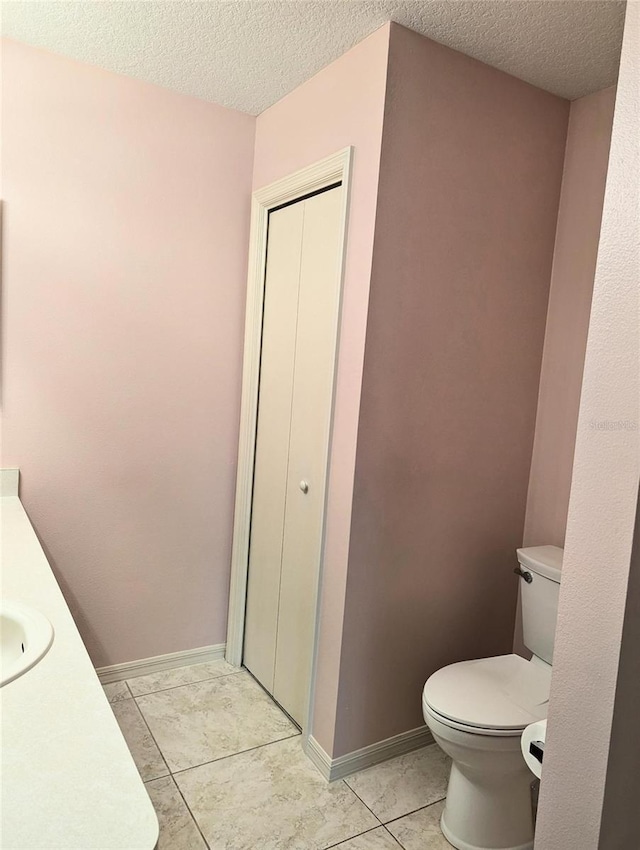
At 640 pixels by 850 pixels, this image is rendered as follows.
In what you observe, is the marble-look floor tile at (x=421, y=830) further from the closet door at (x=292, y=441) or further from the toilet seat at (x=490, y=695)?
the closet door at (x=292, y=441)

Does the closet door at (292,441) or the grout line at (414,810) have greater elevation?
the closet door at (292,441)

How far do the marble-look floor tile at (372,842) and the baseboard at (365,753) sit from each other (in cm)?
25

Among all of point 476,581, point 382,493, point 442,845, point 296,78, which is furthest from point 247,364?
point 442,845

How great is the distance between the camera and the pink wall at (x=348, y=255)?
197 cm

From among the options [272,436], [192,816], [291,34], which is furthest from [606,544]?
[291,34]

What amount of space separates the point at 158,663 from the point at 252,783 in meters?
0.80

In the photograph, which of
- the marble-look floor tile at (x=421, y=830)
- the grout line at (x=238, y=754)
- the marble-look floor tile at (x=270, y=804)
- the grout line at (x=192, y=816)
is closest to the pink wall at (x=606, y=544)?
the marble-look floor tile at (x=421, y=830)

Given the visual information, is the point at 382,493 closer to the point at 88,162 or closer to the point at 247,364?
the point at 247,364

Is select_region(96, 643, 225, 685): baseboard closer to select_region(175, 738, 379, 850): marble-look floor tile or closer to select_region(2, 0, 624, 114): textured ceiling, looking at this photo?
select_region(175, 738, 379, 850): marble-look floor tile

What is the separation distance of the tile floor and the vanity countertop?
0.94 meters

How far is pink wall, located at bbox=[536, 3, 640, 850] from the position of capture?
1.09 metres

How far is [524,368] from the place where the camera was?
2.40 meters

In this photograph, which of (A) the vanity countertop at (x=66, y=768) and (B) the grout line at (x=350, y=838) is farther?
(B) the grout line at (x=350, y=838)

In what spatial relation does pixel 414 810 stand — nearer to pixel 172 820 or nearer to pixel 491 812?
pixel 491 812
